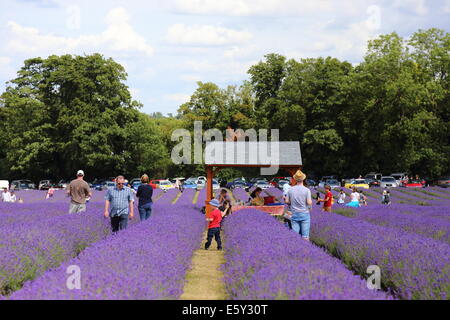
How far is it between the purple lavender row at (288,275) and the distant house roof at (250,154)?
1193cm

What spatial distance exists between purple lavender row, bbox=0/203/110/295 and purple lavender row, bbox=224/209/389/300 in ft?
10.6

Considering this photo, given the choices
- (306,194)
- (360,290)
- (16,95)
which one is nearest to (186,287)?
(306,194)

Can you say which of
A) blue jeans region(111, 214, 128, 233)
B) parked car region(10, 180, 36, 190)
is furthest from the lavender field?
parked car region(10, 180, 36, 190)

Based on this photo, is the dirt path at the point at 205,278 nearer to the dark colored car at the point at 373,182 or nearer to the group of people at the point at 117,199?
the group of people at the point at 117,199

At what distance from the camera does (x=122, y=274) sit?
6.31m

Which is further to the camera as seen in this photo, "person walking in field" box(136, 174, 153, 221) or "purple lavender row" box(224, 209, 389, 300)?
"person walking in field" box(136, 174, 153, 221)

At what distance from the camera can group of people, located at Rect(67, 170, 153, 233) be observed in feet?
42.8

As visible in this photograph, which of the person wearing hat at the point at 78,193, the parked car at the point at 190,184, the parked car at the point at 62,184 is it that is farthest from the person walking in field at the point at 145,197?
the parked car at the point at 62,184

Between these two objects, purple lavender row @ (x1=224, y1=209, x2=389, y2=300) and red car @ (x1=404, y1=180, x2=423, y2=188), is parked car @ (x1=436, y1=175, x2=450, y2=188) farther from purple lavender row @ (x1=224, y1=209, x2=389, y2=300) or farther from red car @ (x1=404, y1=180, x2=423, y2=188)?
purple lavender row @ (x1=224, y1=209, x2=389, y2=300)

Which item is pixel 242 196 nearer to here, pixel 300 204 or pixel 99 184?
pixel 99 184

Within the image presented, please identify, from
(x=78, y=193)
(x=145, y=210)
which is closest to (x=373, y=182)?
(x=145, y=210)

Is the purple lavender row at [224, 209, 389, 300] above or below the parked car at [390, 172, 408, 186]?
above

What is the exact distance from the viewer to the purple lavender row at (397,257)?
7.05 meters

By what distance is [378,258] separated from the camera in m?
9.04
